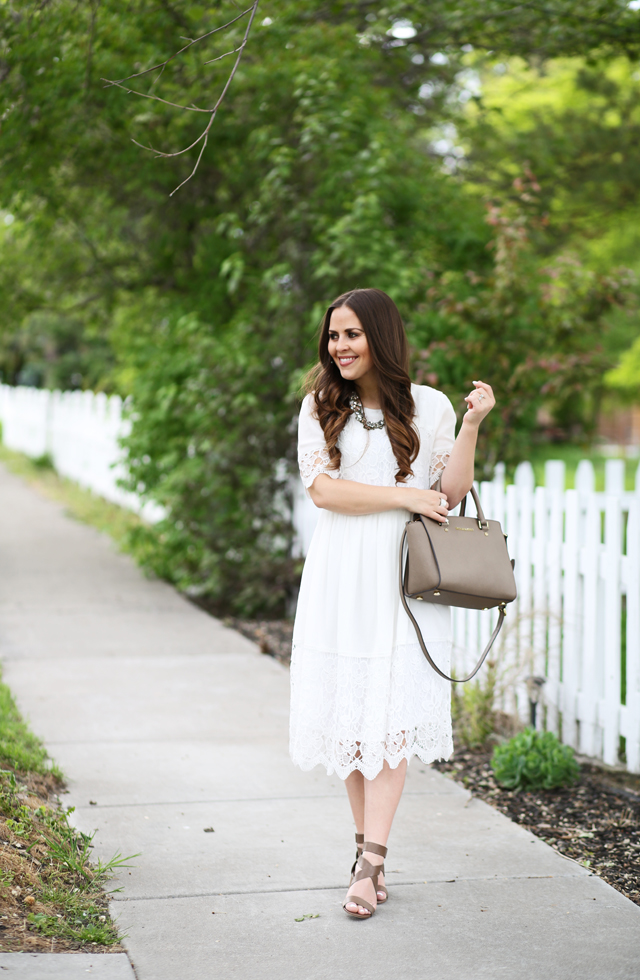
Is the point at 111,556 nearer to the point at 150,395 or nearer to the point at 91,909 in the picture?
the point at 150,395

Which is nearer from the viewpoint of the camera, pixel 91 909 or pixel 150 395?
pixel 91 909

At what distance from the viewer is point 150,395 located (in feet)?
28.2

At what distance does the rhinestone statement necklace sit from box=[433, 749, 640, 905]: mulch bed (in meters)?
1.79

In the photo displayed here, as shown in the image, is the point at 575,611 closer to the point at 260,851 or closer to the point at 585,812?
the point at 585,812

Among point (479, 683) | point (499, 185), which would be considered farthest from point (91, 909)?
point (499, 185)

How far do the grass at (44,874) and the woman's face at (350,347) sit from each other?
183 cm

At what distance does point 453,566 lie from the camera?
3.19 m

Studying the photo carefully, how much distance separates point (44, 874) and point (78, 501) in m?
12.6

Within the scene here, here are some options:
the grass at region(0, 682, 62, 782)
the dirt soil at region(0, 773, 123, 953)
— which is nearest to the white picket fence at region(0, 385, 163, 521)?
the grass at region(0, 682, 62, 782)

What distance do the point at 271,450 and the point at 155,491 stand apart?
103cm

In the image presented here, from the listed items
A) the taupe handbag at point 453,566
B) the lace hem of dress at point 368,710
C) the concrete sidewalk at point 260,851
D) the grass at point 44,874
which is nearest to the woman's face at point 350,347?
the taupe handbag at point 453,566

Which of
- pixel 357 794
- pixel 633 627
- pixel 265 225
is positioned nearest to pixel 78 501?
pixel 265 225

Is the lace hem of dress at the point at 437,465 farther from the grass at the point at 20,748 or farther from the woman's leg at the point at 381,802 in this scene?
the grass at the point at 20,748

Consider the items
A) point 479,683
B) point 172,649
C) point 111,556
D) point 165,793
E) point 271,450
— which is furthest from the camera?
point 111,556
